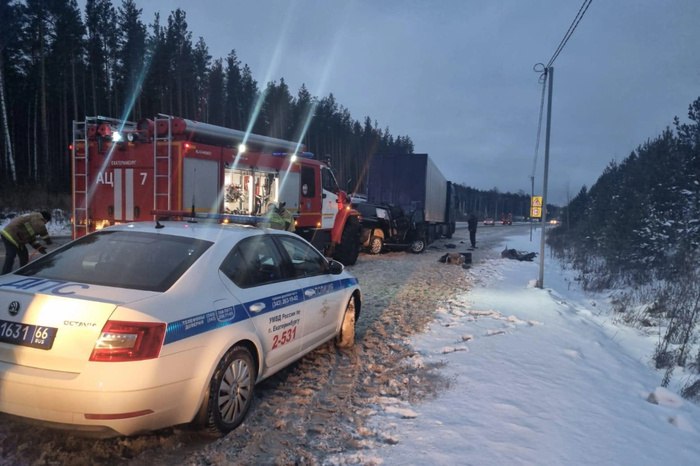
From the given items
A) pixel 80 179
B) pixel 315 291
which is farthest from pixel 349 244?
pixel 315 291

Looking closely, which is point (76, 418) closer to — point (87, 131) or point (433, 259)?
point (87, 131)

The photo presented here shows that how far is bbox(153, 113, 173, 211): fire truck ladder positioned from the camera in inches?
363

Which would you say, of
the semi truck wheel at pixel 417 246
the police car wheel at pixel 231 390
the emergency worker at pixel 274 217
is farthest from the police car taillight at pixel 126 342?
the semi truck wheel at pixel 417 246

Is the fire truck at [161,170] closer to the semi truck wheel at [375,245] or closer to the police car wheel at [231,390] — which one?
the police car wheel at [231,390]

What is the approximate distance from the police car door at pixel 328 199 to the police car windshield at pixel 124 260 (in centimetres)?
960

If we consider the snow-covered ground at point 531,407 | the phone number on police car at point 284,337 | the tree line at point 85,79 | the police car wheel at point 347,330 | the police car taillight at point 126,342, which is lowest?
the snow-covered ground at point 531,407

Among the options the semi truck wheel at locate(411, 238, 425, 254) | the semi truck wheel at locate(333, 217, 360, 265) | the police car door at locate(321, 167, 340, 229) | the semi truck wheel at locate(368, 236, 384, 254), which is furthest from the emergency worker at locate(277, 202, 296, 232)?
the semi truck wheel at locate(411, 238, 425, 254)

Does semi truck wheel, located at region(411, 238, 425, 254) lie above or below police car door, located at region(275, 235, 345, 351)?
below

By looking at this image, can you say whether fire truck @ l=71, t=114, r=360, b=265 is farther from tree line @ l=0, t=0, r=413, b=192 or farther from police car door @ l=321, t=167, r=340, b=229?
tree line @ l=0, t=0, r=413, b=192

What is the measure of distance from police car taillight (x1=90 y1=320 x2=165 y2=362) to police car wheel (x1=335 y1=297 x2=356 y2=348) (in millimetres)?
3072

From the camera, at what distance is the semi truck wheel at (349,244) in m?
14.3

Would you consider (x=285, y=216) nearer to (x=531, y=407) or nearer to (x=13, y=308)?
(x=531, y=407)

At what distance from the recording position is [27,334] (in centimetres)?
296

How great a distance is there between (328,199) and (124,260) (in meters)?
10.3
